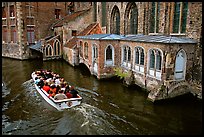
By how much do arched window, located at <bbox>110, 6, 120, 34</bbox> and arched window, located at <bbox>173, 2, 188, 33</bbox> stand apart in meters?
8.66

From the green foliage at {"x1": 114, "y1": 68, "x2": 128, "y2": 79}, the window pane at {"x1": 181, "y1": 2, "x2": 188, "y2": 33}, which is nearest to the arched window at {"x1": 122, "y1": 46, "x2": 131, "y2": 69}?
the green foliage at {"x1": 114, "y1": 68, "x2": 128, "y2": 79}

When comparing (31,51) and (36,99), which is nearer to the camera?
(36,99)

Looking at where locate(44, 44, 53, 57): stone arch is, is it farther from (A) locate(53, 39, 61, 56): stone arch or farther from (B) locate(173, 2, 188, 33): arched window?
(B) locate(173, 2, 188, 33): arched window

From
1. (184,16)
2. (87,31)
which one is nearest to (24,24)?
(87,31)

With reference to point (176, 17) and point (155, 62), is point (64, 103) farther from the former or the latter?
point (176, 17)

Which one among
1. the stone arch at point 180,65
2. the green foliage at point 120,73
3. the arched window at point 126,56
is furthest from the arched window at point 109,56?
the stone arch at point 180,65

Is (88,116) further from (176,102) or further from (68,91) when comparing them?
(176,102)

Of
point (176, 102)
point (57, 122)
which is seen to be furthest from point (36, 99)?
point (176, 102)

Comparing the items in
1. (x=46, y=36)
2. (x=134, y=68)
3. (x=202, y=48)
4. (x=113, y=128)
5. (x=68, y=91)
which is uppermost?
(x=46, y=36)

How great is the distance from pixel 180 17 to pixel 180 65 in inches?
136

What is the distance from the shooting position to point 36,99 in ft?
45.6

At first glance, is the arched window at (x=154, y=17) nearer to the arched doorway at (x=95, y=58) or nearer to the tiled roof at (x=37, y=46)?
the arched doorway at (x=95, y=58)

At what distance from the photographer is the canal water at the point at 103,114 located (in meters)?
9.78

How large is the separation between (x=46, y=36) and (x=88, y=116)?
A: 23.4 meters
